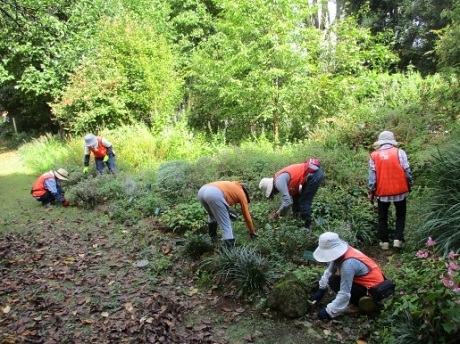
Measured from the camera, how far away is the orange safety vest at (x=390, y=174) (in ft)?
17.9

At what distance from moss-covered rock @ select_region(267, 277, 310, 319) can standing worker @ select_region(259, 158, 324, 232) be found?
5.14 feet

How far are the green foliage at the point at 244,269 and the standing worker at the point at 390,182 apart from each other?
200 cm

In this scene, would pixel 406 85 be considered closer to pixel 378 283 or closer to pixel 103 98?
pixel 378 283

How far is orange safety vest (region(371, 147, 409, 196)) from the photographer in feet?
17.9

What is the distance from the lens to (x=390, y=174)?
5508 millimetres

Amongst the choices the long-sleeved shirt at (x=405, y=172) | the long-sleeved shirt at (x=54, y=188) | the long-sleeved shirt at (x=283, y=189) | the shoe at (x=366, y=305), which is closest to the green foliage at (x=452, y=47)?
the long-sleeved shirt at (x=405, y=172)

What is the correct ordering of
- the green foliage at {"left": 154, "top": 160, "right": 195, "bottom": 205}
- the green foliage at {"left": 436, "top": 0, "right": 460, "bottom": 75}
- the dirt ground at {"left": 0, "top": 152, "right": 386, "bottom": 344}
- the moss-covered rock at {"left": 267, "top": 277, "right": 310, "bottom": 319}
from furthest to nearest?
the green foliage at {"left": 154, "top": 160, "right": 195, "bottom": 205}, the green foliage at {"left": 436, "top": 0, "right": 460, "bottom": 75}, the moss-covered rock at {"left": 267, "top": 277, "right": 310, "bottom": 319}, the dirt ground at {"left": 0, "top": 152, "right": 386, "bottom": 344}

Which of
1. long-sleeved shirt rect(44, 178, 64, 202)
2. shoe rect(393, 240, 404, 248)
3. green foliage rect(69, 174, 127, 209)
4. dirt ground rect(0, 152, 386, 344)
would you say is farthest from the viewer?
long-sleeved shirt rect(44, 178, 64, 202)

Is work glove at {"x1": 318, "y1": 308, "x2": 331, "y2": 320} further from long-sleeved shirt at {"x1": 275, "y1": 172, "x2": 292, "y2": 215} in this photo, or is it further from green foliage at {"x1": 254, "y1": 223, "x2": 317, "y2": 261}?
long-sleeved shirt at {"x1": 275, "y1": 172, "x2": 292, "y2": 215}

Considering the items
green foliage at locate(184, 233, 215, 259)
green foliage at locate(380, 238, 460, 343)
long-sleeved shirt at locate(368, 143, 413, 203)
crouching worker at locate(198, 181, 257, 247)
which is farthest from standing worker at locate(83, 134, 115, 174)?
green foliage at locate(380, 238, 460, 343)

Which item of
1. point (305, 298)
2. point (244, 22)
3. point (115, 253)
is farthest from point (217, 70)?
point (305, 298)

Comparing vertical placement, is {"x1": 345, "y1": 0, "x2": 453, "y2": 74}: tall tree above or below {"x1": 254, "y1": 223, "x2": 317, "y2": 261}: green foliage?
above

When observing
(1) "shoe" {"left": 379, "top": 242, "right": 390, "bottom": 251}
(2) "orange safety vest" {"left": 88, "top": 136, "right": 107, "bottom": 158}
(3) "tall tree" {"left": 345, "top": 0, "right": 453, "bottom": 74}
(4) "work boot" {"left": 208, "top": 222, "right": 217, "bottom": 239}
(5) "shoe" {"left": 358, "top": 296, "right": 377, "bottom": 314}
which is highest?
(3) "tall tree" {"left": 345, "top": 0, "right": 453, "bottom": 74}

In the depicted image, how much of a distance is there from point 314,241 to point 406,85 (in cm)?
856
